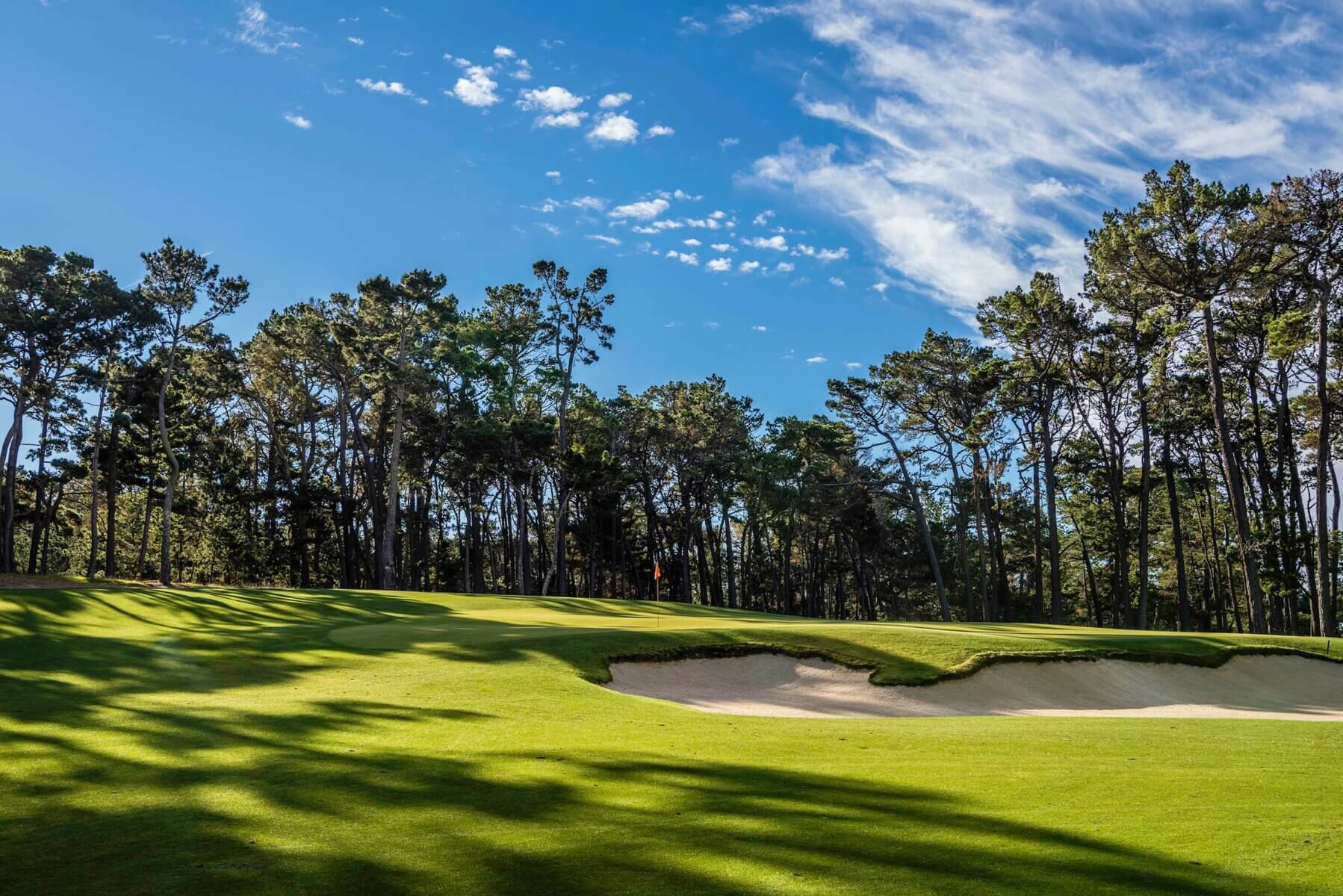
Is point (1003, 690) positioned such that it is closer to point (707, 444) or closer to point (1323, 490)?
point (1323, 490)

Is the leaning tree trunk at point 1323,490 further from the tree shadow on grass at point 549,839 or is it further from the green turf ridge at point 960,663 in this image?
the tree shadow on grass at point 549,839

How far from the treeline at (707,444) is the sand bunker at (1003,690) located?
528 inches

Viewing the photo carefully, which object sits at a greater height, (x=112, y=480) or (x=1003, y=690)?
(x=112, y=480)

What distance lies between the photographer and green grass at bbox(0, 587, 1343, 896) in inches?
207

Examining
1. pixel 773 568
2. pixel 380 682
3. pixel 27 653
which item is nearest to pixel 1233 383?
pixel 773 568

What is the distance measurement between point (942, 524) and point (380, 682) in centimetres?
6594

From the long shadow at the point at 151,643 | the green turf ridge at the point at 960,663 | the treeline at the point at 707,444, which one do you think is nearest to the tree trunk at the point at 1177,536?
the treeline at the point at 707,444

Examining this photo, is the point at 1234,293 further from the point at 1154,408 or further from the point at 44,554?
the point at 44,554

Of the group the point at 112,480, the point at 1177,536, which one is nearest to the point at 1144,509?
the point at 1177,536

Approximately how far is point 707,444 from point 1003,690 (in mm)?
42409

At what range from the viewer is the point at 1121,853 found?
5.71m

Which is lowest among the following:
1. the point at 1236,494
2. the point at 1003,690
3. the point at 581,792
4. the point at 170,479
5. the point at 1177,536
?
the point at 1003,690

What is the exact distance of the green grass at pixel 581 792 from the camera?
207 inches

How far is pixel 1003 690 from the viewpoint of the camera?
59.3 feet
